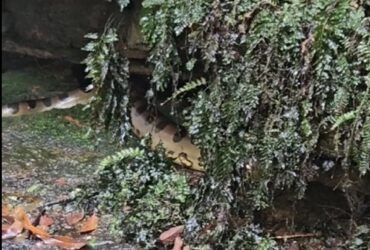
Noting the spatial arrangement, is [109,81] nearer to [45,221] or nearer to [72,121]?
[45,221]

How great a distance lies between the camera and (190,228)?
3.14m

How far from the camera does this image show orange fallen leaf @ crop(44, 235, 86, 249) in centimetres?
312

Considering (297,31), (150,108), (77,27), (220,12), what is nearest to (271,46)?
(297,31)

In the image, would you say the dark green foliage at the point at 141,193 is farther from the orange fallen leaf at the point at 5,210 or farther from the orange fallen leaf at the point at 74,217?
the orange fallen leaf at the point at 5,210

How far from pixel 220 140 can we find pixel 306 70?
0.53 m

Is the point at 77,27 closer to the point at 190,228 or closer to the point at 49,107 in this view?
the point at 49,107

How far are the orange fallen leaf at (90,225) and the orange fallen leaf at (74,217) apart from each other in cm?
6

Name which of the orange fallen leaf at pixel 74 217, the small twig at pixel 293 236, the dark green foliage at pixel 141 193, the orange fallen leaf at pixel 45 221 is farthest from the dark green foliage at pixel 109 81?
the small twig at pixel 293 236

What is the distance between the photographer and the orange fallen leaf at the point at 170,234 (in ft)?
10.4

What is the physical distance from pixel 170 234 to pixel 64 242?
521mm

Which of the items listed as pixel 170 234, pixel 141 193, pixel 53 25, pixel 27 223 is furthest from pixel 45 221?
pixel 53 25

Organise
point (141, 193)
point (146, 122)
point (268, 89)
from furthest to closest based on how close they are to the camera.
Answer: point (146, 122)
point (141, 193)
point (268, 89)

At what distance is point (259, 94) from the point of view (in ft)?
9.74

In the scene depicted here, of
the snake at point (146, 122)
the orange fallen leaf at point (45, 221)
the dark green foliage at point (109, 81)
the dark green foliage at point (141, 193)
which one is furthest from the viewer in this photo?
the snake at point (146, 122)
